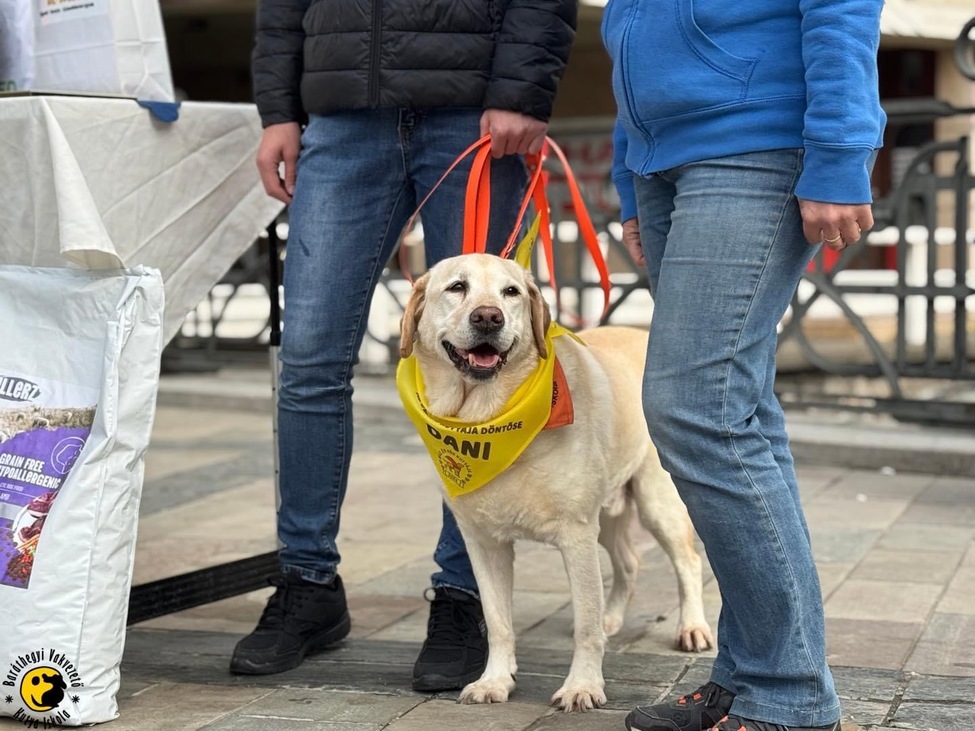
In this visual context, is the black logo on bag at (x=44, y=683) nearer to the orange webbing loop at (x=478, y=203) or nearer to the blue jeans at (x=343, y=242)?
the blue jeans at (x=343, y=242)

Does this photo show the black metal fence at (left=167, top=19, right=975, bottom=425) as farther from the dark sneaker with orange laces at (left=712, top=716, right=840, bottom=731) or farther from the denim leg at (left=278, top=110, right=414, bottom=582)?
the dark sneaker with orange laces at (left=712, top=716, right=840, bottom=731)

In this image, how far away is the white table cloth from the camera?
311 cm

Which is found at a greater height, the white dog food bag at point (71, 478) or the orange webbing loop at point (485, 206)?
the orange webbing loop at point (485, 206)

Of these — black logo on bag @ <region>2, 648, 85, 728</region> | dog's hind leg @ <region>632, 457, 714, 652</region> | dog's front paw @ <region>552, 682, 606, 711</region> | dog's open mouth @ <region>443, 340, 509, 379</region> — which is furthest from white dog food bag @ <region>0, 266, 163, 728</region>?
dog's hind leg @ <region>632, 457, 714, 652</region>

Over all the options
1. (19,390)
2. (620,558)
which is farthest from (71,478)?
(620,558)

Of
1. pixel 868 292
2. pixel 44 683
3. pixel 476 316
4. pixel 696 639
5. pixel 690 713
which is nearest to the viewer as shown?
pixel 690 713

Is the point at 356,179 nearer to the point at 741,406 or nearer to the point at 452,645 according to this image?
the point at 452,645

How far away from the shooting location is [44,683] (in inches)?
115

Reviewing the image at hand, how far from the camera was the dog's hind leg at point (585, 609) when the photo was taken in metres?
3.11

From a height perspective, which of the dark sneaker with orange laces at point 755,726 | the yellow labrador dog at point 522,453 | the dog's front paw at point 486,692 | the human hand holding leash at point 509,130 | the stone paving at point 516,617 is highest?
the human hand holding leash at point 509,130

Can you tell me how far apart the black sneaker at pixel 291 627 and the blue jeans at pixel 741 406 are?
1240mm

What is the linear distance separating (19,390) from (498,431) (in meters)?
1.03

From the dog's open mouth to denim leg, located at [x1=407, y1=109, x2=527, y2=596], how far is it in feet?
1.34

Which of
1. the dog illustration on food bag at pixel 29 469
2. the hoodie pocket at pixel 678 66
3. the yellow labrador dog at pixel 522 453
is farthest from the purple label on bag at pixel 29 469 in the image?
the hoodie pocket at pixel 678 66
